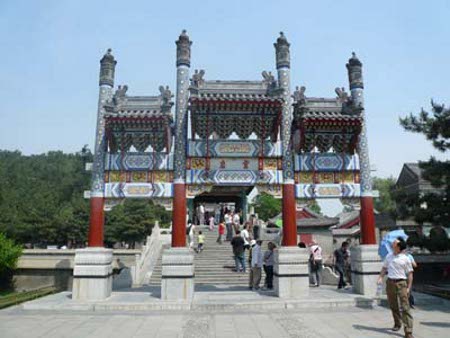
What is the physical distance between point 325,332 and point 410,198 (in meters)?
8.94

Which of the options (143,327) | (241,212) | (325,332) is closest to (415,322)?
(325,332)

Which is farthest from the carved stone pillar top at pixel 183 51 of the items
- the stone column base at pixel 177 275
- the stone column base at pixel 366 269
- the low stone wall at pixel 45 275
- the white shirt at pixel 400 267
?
the low stone wall at pixel 45 275

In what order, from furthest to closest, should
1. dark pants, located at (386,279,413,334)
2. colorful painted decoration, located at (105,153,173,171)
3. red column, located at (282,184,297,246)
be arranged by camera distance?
1. colorful painted decoration, located at (105,153,173,171)
2. red column, located at (282,184,297,246)
3. dark pants, located at (386,279,413,334)

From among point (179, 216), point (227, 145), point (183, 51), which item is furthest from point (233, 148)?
point (183, 51)

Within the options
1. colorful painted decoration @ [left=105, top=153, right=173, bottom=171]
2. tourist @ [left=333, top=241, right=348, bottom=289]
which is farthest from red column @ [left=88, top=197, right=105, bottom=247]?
tourist @ [left=333, top=241, right=348, bottom=289]

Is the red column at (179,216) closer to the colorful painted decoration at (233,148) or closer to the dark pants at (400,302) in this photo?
the colorful painted decoration at (233,148)

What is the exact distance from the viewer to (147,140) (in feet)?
42.3

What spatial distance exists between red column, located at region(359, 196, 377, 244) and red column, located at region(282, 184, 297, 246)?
228cm

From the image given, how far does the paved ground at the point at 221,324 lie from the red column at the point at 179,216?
2468 millimetres

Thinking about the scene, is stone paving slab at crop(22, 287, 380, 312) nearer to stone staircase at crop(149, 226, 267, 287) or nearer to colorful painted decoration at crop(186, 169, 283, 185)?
colorful painted decoration at crop(186, 169, 283, 185)

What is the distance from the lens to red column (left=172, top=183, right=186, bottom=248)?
11898 mm

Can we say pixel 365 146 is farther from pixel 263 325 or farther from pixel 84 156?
pixel 84 156

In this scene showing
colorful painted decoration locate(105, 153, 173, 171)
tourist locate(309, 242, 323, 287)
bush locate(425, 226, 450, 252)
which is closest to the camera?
colorful painted decoration locate(105, 153, 173, 171)

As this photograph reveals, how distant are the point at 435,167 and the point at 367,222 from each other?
3.56 metres
